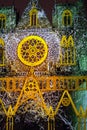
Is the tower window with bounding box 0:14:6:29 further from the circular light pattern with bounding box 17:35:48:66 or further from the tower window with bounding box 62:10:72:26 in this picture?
the tower window with bounding box 62:10:72:26

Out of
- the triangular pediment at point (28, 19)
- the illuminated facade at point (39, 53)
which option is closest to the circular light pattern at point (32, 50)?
the illuminated facade at point (39, 53)

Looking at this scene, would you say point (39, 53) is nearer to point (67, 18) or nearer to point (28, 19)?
point (28, 19)

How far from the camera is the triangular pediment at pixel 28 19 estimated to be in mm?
23453

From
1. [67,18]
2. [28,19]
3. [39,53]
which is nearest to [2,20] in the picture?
[28,19]

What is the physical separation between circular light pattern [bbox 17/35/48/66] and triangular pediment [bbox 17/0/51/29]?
0.71m

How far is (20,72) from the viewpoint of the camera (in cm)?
2267

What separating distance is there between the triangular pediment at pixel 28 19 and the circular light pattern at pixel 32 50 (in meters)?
0.71

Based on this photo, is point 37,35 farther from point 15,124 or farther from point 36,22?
point 15,124

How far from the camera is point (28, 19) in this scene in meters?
23.7

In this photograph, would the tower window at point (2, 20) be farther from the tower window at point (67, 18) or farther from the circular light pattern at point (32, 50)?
the tower window at point (67, 18)

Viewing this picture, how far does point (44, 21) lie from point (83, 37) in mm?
2157

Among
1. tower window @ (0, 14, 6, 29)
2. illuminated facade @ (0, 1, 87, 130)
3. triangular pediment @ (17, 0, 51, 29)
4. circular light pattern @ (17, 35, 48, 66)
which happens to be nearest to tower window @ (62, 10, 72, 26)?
illuminated facade @ (0, 1, 87, 130)

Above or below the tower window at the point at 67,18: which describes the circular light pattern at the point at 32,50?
below

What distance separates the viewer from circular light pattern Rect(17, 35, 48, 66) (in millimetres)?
22906
